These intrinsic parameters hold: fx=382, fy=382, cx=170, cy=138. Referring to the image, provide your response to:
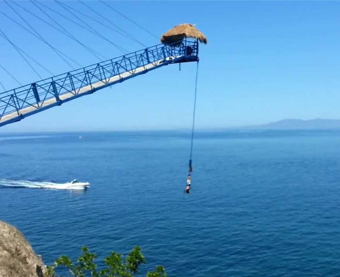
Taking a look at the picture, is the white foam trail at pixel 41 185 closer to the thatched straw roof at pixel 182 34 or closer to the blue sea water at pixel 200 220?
the blue sea water at pixel 200 220

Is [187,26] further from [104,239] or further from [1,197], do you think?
[1,197]

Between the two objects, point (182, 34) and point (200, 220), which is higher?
point (182, 34)

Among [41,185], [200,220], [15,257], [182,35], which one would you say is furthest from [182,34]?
[41,185]

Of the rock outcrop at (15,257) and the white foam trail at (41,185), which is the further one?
the white foam trail at (41,185)

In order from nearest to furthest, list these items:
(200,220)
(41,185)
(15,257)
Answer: (15,257) < (200,220) < (41,185)

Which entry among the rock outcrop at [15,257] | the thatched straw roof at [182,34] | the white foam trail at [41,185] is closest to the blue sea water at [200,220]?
the white foam trail at [41,185]

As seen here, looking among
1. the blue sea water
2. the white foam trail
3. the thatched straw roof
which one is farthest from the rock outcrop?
the white foam trail

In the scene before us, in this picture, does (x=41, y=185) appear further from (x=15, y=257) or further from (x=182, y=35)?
(x=15, y=257)

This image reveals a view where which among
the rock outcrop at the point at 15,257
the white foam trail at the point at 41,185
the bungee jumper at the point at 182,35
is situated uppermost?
the bungee jumper at the point at 182,35
